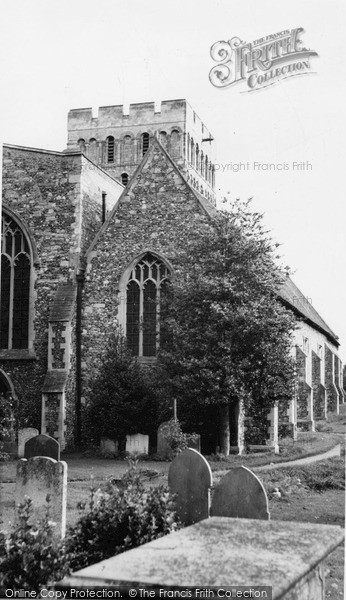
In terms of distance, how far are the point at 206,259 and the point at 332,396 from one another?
20.5m

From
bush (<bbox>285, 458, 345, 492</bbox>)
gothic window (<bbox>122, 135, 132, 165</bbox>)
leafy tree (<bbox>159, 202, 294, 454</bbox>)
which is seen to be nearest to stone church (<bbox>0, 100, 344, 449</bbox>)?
leafy tree (<bbox>159, 202, 294, 454</bbox>)

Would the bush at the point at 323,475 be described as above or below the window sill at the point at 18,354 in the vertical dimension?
below

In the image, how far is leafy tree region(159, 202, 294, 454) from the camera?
1678 cm

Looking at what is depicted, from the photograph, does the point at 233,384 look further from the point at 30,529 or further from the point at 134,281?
the point at 30,529

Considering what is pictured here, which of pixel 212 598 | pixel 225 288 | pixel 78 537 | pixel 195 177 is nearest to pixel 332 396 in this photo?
pixel 195 177

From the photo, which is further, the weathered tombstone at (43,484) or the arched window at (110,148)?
the arched window at (110,148)

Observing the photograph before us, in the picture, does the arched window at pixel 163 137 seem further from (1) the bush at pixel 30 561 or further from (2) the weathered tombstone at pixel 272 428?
(1) the bush at pixel 30 561

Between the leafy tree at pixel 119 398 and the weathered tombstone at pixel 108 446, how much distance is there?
136 mm

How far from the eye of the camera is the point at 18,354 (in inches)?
800

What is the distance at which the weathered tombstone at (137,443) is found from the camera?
57.3 ft

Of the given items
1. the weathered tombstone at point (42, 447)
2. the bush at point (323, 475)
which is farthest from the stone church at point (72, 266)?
the weathered tombstone at point (42, 447)

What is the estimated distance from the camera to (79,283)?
2098 centimetres

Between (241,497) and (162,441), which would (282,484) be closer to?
(162,441)

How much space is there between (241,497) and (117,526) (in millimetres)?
1344
